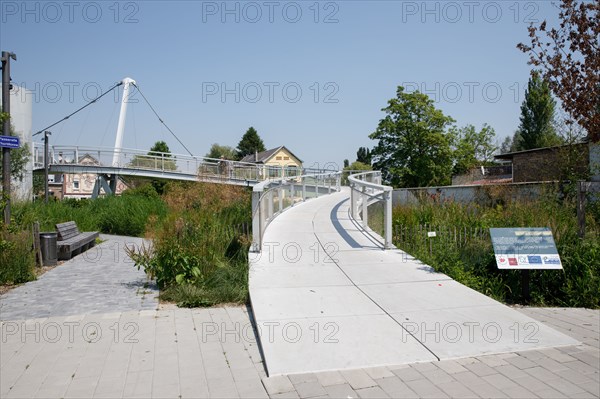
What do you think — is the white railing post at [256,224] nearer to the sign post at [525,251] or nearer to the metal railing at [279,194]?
the metal railing at [279,194]

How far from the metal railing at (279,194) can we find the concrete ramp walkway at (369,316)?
2.02 ft

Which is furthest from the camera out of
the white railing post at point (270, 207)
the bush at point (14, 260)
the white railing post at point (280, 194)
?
the white railing post at point (280, 194)

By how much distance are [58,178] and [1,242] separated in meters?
77.9

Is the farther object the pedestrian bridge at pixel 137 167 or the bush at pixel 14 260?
the pedestrian bridge at pixel 137 167

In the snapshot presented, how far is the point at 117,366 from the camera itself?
430cm

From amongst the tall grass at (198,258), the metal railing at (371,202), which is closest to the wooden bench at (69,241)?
the tall grass at (198,258)

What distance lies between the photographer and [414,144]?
151ft

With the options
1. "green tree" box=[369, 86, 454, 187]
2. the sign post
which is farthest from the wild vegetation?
"green tree" box=[369, 86, 454, 187]

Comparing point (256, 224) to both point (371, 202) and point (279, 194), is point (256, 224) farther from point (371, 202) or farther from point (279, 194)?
point (279, 194)

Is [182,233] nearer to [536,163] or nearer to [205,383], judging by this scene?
[205,383]

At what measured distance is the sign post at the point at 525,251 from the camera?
21.2 ft

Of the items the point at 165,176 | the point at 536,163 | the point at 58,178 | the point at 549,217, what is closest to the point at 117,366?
the point at 549,217

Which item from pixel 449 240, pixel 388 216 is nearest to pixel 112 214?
pixel 388 216

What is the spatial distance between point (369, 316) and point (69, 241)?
29.7 ft
